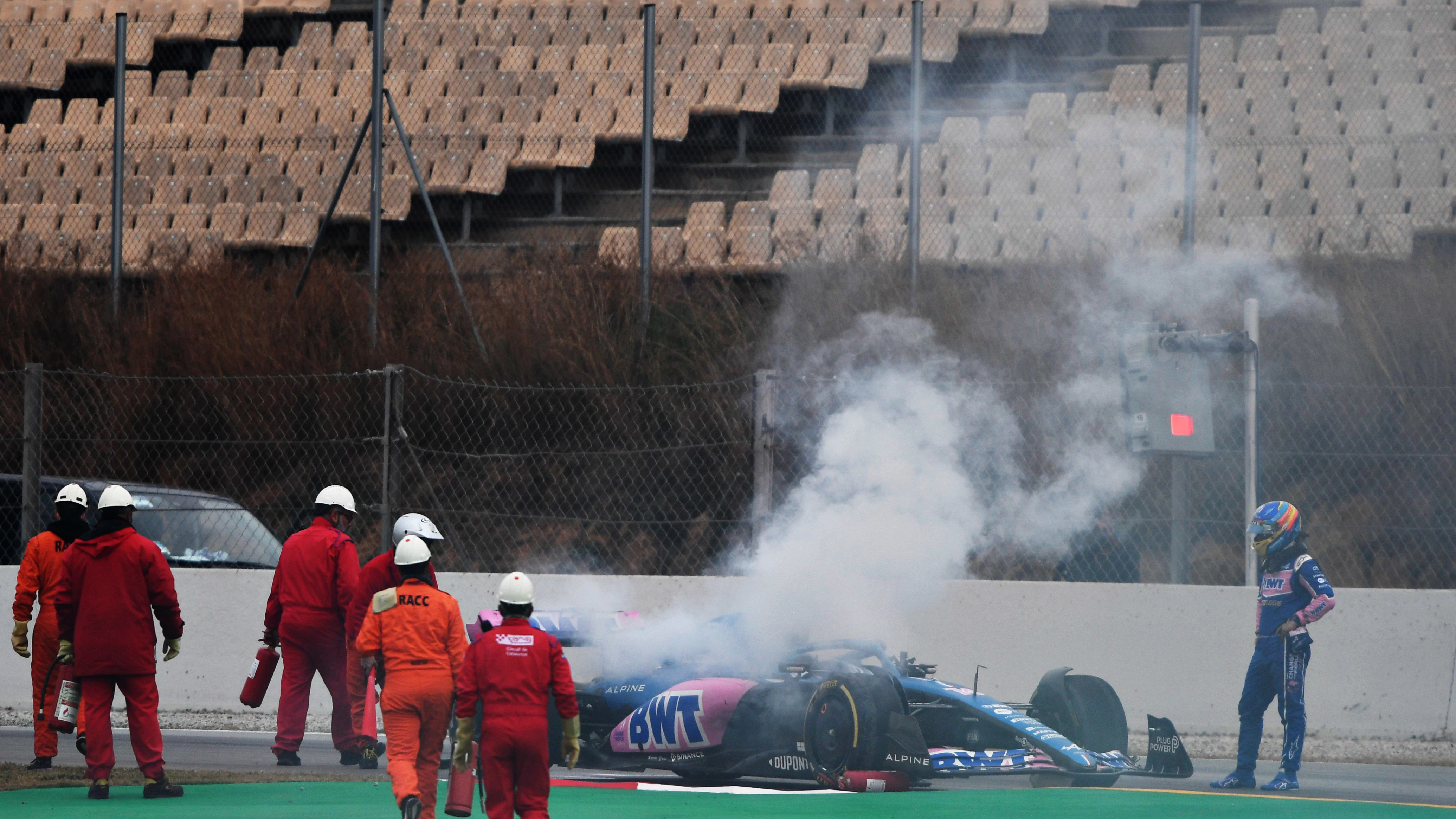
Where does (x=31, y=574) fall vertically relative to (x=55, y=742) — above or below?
above

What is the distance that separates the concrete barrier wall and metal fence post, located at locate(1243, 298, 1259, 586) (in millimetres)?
328

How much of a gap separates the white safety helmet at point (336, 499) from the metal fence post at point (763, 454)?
2775 millimetres

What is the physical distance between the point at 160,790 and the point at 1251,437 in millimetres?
7285

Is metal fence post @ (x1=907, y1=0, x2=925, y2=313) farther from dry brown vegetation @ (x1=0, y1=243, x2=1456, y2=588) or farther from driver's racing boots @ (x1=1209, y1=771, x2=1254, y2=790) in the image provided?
driver's racing boots @ (x1=1209, y1=771, x2=1254, y2=790)

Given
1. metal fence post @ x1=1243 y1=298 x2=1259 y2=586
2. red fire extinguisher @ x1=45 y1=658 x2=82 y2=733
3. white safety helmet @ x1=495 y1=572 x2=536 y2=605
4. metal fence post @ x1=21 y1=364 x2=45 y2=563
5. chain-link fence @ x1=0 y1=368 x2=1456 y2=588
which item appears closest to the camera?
white safety helmet @ x1=495 y1=572 x2=536 y2=605

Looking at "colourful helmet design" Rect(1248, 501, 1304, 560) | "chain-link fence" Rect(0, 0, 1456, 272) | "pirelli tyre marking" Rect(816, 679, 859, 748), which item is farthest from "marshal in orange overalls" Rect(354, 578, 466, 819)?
"chain-link fence" Rect(0, 0, 1456, 272)

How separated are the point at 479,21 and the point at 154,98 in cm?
462

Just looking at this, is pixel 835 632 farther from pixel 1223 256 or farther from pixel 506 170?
pixel 506 170

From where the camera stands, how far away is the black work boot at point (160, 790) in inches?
330

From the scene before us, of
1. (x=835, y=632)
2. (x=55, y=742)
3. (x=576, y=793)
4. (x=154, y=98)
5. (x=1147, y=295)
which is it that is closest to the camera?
(x=576, y=793)

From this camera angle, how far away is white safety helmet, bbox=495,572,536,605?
6945 mm

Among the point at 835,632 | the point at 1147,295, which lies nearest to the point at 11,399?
the point at 835,632

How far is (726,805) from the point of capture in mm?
8305

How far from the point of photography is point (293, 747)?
9.59 metres
